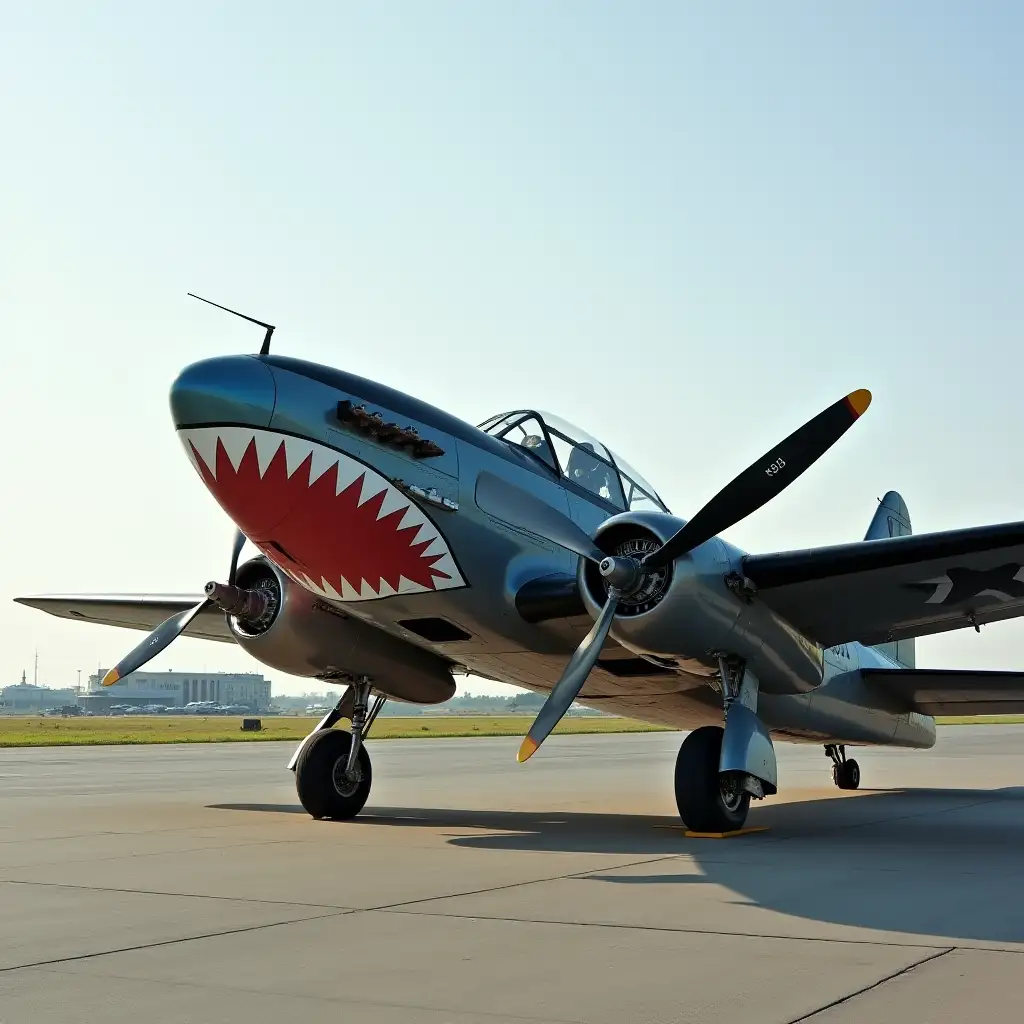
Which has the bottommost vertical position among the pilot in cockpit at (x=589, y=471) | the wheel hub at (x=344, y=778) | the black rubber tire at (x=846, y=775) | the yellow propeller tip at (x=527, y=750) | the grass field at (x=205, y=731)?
the grass field at (x=205, y=731)

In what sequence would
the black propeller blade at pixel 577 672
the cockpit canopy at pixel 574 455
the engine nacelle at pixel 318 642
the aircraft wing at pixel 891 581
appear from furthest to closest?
the engine nacelle at pixel 318 642, the cockpit canopy at pixel 574 455, the aircraft wing at pixel 891 581, the black propeller blade at pixel 577 672

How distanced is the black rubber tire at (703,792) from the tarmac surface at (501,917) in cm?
30

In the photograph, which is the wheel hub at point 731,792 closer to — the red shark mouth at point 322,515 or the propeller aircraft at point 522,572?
the propeller aircraft at point 522,572

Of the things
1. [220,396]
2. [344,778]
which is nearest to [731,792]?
[344,778]

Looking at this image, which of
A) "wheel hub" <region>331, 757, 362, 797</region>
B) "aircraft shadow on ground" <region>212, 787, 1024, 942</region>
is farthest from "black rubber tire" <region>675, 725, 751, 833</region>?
"wheel hub" <region>331, 757, 362, 797</region>

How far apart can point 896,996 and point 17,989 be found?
3334 mm

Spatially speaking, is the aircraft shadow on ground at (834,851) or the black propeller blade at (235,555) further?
the black propeller blade at (235,555)

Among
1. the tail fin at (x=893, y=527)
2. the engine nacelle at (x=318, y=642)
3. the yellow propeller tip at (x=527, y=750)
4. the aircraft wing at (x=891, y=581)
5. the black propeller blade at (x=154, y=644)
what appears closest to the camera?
the yellow propeller tip at (x=527, y=750)

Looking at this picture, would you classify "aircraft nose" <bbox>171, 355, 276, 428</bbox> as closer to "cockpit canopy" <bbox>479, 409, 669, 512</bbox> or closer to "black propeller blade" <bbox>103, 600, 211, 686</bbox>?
"cockpit canopy" <bbox>479, 409, 669, 512</bbox>

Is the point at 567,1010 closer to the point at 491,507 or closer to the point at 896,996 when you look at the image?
the point at 896,996

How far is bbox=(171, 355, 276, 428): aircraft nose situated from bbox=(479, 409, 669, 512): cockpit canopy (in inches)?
116

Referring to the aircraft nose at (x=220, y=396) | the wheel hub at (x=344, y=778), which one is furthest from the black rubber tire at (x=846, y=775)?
the aircraft nose at (x=220, y=396)

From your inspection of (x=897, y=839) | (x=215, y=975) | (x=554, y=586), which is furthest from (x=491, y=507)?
(x=215, y=975)

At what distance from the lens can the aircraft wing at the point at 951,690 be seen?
14.7 meters
